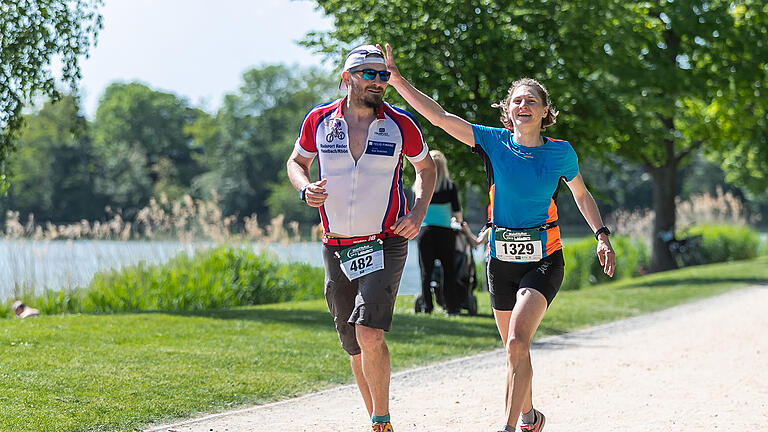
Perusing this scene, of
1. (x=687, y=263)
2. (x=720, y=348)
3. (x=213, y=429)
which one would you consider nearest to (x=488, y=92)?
(x=720, y=348)

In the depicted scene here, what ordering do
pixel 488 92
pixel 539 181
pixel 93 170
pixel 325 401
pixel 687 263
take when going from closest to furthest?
pixel 539 181 < pixel 325 401 < pixel 488 92 < pixel 687 263 < pixel 93 170

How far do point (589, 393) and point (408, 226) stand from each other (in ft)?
10.2

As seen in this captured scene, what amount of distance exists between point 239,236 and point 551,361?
948 centimetres

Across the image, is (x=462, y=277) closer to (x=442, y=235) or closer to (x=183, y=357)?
(x=442, y=235)

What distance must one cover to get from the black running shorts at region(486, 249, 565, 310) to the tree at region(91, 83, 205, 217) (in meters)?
63.7

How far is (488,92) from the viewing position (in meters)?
15.5

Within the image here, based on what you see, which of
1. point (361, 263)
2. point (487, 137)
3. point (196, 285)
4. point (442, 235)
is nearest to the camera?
point (361, 263)

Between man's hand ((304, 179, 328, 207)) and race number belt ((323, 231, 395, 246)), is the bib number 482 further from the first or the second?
man's hand ((304, 179, 328, 207))

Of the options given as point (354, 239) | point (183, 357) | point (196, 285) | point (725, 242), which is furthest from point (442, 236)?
point (725, 242)

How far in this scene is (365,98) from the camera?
524cm

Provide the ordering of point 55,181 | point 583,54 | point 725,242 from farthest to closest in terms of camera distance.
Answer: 1. point 55,181
2. point 725,242
3. point 583,54

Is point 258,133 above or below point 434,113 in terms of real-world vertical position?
above

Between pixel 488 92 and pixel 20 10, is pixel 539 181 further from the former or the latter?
pixel 488 92

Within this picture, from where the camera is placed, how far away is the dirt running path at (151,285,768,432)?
6305 mm
